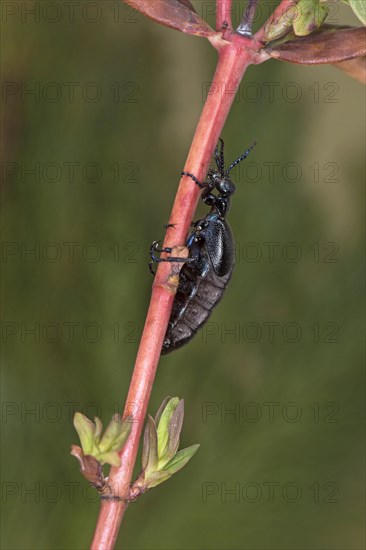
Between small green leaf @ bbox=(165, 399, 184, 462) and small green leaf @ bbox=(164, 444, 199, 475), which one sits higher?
small green leaf @ bbox=(165, 399, 184, 462)

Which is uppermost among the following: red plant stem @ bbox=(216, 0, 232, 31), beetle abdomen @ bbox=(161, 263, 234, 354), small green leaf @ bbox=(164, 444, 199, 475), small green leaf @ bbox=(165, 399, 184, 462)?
red plant stem @ bbox=(216, 0, 232, 31)

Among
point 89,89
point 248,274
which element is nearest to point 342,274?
point 248,274

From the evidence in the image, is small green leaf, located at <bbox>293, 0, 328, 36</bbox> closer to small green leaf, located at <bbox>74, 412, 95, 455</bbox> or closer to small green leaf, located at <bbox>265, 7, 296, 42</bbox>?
small green leaf, located at <bbox>265, 7, 296, 42</bbox>

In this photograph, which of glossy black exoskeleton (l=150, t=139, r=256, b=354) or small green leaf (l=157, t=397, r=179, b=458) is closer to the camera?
small green leaf (l=157, t=397, r=179, b=458)

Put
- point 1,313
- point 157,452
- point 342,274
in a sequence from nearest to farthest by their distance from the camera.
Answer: point 157,452
point 1,313
point 342,274

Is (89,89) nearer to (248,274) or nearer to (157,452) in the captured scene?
(248,274)

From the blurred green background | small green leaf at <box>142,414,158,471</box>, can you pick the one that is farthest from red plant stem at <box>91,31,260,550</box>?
the blurred green background
